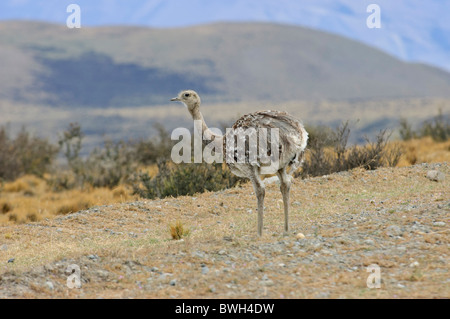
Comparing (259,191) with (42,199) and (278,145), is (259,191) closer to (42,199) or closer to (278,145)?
(278,145)

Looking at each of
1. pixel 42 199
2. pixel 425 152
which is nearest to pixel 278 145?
pixel 42 199

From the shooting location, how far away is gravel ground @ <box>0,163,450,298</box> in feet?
20.5

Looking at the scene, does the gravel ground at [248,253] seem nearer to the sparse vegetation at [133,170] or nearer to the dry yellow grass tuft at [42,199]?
the sparse vegetation at [133,170]

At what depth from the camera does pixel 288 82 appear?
502 ft

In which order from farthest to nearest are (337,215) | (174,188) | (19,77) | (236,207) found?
(19,77) < (174,188) < (236,207) < (337,215)

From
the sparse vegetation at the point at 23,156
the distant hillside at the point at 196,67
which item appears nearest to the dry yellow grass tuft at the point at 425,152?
the sparse vegetation at the point at 23,156

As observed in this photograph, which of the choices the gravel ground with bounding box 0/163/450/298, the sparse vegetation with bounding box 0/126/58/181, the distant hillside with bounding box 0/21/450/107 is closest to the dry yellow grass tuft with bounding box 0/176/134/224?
the sparse vegetation with bounding box 0/126/58/181

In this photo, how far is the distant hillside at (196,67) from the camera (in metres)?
146

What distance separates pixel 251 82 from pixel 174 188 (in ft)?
462

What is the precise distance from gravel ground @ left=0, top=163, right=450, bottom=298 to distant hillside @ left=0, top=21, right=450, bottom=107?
5011 inches

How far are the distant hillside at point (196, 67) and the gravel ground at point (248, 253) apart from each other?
418 feet

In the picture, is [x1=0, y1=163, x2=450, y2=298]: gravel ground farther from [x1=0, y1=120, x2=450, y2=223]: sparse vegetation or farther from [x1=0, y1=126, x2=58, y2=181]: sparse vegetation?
[x1=0, y1=126, x2=58, y2=181]: sparse vegetation
